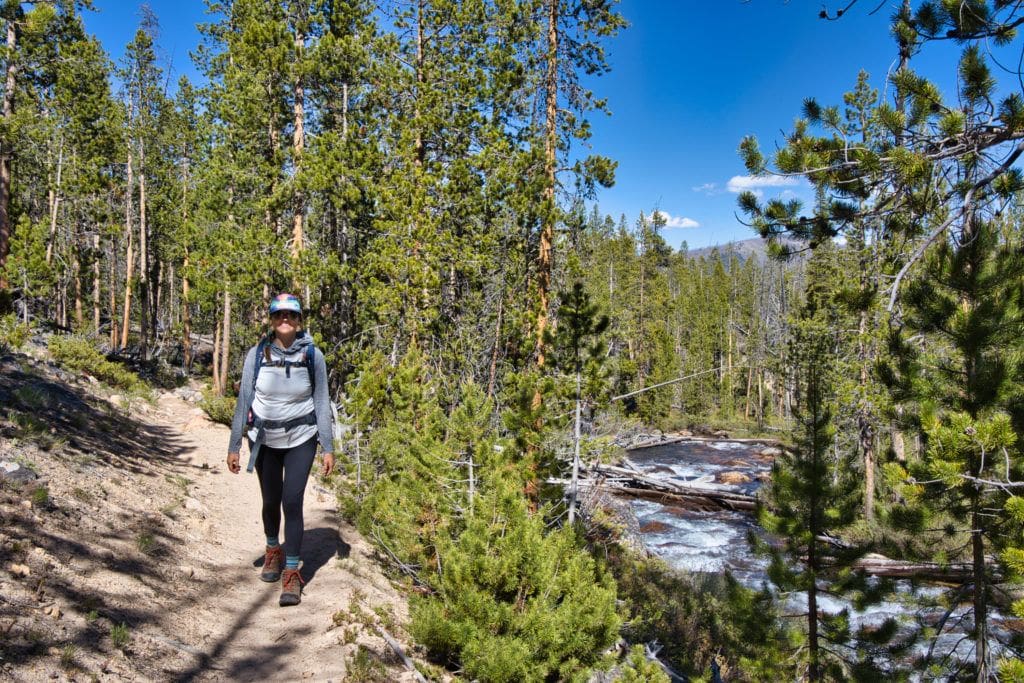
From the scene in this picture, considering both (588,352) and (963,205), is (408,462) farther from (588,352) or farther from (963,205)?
(963,205)

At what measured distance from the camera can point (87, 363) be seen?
13.1 metres

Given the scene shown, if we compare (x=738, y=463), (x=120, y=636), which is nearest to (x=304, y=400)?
(x=120, y=636)

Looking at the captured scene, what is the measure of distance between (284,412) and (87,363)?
41.8 feet

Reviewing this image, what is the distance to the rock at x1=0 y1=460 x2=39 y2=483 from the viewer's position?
4.10 metres

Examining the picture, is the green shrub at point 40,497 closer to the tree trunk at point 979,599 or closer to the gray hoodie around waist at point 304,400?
the gray hoodie around waist at point 304,400

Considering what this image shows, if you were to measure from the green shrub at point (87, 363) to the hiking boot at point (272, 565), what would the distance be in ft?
35.4

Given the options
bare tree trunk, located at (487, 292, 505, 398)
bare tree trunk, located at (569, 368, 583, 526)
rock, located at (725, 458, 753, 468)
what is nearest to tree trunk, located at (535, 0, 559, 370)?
bare tree trunk, located at (487, 292, 505, 398)

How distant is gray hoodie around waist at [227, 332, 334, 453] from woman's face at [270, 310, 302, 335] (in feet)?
0.33

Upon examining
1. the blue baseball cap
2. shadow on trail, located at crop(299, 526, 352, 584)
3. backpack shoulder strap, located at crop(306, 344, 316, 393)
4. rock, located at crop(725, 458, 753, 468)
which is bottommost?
rock, located at crop(725, 458, 753, 468)

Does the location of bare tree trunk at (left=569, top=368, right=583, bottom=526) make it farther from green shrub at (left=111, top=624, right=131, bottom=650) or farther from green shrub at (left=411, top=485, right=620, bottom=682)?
green shrub at (left=111, top=624, right=131, bottom=650)

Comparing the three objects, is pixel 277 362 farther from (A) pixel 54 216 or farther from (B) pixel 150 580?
(A) pixel 54 216

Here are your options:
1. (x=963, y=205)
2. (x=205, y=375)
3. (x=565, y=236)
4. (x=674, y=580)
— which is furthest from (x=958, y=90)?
(x=205, y=375)

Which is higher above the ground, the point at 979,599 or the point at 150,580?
the point at 150,580

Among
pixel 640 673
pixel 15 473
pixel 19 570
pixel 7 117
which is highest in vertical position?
pixel 7 117
